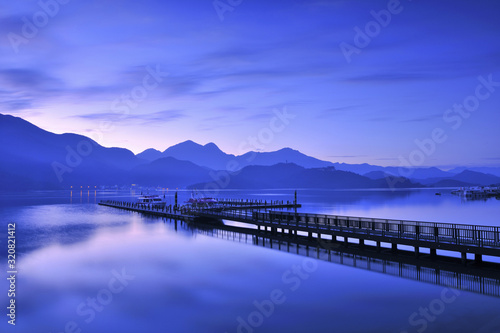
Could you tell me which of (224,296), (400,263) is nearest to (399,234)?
(400,263)

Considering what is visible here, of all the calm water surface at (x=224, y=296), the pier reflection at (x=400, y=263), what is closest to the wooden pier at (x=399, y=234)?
the pier reflection at (x=400, y=263)

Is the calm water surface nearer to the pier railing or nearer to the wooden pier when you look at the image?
the wooden pier

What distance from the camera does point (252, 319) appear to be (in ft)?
76.7

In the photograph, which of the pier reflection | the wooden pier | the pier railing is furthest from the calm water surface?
the pier railing

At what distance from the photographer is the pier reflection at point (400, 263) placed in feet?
88.0

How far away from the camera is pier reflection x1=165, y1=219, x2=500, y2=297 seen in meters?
26.8

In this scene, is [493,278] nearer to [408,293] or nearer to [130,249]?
[408,293]

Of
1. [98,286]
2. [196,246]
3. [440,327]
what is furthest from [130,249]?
[440,327]

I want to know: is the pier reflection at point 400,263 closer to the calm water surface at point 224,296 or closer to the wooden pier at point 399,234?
the wooden pier at point 399,234

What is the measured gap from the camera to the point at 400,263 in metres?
33.2

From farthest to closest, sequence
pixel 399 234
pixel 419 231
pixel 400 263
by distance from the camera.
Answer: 1. pixel 399 234
2. pixel 400 263
3. pixel 419 231

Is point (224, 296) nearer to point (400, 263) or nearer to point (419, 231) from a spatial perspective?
point (400, 263)

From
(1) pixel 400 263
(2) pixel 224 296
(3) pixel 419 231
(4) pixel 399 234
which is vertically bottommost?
(2) pixel 224 296

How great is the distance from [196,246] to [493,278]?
32.6 meters
